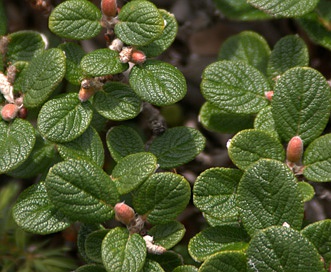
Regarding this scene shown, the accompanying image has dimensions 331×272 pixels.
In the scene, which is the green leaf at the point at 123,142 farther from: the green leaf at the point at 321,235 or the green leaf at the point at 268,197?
the green leaf at the point at 321,235

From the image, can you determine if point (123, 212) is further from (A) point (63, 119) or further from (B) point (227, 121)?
(B) point (227, 121)

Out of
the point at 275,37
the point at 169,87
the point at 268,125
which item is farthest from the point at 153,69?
the point at 275,37

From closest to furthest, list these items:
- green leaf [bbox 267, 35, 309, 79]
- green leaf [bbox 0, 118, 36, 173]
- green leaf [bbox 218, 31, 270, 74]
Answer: green leaf [bbox 0, 118, 36, 173] → green leaf [bbox 267, 35, 309, 79] → green leaf [bbox 218, 31, 270, 74]

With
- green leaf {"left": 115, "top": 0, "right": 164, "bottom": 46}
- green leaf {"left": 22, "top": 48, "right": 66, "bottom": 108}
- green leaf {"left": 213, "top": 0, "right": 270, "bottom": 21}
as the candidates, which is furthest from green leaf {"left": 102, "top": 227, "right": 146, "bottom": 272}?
green leaf {"left": 213, "top": 0, "right": 270, "bottom": 21}

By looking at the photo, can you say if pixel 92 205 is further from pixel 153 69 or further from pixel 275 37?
pixel 275 37

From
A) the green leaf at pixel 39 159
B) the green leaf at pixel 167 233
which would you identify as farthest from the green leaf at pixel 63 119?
the green leaf at pixel 167 233

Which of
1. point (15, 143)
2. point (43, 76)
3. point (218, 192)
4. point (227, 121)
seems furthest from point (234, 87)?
point (15, 143)

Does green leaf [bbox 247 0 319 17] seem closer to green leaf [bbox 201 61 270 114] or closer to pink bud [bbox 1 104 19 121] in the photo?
green leaf [bbox 201 61 270 114]
